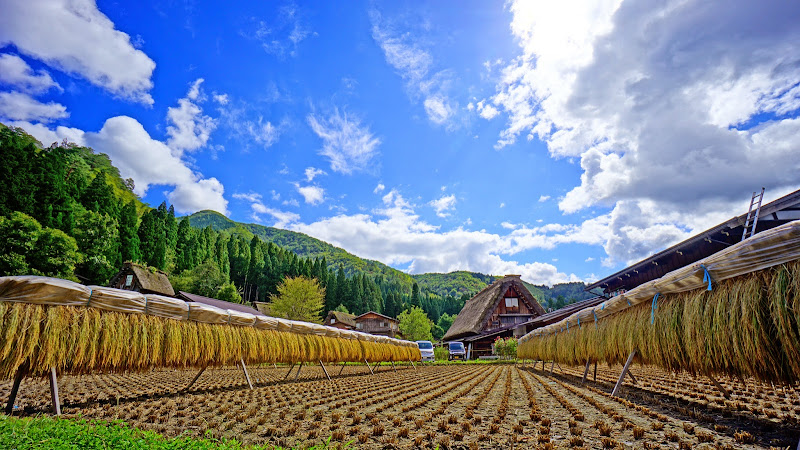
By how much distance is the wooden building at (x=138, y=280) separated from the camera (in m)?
36.2

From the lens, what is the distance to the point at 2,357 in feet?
15.3

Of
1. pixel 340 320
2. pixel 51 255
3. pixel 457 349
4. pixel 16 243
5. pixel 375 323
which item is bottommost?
pixel 457 349

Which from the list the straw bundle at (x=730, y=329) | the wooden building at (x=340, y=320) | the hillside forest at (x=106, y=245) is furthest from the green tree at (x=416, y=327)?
the straw bundle at (x=730, y=329)

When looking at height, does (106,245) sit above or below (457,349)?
above

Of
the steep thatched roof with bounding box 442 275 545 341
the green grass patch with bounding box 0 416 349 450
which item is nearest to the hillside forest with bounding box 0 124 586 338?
the steep thatched roof with bounding box 442 275 545 341

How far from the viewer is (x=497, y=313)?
126 ft

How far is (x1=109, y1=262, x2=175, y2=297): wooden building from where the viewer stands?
36.2 m

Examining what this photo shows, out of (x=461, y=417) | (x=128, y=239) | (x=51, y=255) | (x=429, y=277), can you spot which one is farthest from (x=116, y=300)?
(x=429, y=277)

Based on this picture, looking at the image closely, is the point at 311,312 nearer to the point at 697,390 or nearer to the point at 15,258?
the point at 15,258

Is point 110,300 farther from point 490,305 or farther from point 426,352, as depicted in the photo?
point 490,305

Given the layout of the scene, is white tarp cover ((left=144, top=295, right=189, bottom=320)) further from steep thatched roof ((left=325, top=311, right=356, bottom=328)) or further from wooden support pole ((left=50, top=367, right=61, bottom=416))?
steep thatched roof ((left=325, top=311, right=356, bottom=328))

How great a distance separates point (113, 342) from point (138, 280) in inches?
1464

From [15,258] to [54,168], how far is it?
15.3 m

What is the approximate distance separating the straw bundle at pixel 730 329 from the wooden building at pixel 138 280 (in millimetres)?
41915
